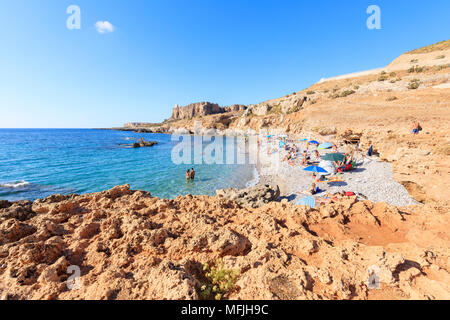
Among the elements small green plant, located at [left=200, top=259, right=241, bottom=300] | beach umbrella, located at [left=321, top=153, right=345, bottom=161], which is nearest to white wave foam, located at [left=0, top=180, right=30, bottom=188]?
small green plant, located at [left=200, top=259, right=241, bottom=300]

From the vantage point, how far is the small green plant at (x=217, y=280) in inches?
86.4

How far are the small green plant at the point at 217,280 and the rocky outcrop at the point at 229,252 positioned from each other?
0.24ft

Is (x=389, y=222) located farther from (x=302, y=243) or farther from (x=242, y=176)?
(x=242, y=176)

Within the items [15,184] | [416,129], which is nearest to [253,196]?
[416,129]

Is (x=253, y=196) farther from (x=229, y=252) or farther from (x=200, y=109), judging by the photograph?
(x=200, y=109)

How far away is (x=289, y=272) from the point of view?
236 centimetres

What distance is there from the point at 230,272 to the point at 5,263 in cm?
353

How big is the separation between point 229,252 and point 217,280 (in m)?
0.60

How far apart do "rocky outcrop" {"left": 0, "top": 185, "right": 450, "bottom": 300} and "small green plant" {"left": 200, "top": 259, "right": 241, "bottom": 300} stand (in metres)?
0.07

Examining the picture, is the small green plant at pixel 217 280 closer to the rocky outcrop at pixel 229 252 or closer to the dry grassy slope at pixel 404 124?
the rocky outcrop at pixel 229 252

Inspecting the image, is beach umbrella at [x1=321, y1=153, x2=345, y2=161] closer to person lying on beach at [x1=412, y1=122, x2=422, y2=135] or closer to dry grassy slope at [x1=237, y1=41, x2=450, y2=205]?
dry grassy slope at [x1=237, y1=41, x2=450, y2=205]

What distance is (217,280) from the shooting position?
241cm

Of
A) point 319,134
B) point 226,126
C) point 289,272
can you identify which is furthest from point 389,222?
point 226,126

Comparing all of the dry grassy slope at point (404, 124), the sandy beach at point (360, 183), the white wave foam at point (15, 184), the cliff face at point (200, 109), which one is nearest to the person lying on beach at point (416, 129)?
the dry grassy slope at point (404, 124)
